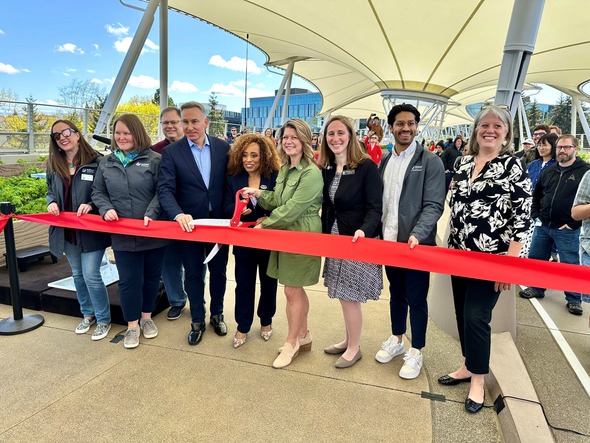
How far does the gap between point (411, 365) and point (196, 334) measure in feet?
6.84

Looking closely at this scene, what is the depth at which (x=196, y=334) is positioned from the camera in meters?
3.77

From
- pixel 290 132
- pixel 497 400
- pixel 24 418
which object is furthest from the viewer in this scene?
pixel 290 132

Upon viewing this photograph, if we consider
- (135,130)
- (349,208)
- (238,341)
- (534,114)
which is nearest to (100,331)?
(238,341)

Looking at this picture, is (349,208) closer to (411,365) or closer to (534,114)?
(411,365)

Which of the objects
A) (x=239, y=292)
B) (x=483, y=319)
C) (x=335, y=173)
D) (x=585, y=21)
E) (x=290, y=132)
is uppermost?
(x=585, y=21)

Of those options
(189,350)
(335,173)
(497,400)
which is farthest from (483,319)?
(189,350)

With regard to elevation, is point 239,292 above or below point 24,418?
above

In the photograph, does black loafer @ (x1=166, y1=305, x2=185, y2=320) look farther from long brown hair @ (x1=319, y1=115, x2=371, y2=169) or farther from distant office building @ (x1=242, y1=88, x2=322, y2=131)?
distant office building @ (x1=242, y1=88, x2=322, y2=131)

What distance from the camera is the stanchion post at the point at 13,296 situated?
377 centimetres

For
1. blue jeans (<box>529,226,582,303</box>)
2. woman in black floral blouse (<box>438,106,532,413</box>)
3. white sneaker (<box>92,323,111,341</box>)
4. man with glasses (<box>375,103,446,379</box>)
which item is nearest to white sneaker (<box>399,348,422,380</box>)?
man with glasses (<box>375,103,446,379</box>)

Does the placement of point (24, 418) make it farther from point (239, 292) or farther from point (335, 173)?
point (335, 173)

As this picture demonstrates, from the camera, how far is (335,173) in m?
3.17

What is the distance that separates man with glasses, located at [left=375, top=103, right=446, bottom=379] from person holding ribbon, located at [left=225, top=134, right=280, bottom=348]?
105cm

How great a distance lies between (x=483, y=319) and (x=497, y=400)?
2.27 feet
